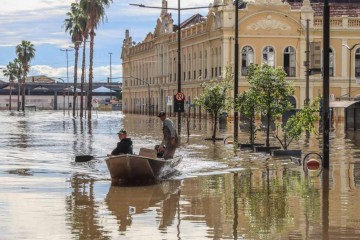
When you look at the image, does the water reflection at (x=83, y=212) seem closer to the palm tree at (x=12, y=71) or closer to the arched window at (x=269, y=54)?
the arched window at (x=269, y=54)

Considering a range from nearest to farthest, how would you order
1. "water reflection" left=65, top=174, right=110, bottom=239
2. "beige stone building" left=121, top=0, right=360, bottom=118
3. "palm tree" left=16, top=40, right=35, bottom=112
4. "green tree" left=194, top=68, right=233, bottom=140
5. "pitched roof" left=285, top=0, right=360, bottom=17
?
"water reflection" left=65, top=174, right=110, bottom=239 < "green tree" left=194, top=68, right=233, bottom=140 < "beige stone building" left=121, top=0, right=360, bottom=118 < "pitched roof" left=285, top=0, right=360, bottom=17 < "palm tree" left=16, top=40, right=35, bottom=112

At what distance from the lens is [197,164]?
2867 cm

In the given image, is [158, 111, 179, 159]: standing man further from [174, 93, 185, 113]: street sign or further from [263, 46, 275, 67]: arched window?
[263, 46, 275, 67]: arched window

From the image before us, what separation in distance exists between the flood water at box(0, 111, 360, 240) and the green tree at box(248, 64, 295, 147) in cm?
516

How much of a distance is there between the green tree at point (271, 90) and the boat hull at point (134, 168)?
13.5m

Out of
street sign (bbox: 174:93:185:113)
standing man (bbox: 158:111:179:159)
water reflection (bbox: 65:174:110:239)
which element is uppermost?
street sign (bbox: 174:93:185:113)

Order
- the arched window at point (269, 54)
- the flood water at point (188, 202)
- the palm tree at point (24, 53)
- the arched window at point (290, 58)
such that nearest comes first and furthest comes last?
1. the flood water at point (188, 202)
2. the arched window at point (269, 54)
3. the arched window at point (290, 58)
4. the palm tree at point (24, 53)

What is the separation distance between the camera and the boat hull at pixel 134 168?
67.3 feet

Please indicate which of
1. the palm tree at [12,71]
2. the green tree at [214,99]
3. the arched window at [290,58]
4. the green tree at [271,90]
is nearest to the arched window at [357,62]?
the arched window at [290,58]

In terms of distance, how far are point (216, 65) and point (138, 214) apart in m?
77.4

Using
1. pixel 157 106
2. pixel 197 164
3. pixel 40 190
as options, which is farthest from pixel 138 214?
pixel 157 106

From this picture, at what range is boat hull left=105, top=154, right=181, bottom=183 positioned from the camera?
20516 millimetres

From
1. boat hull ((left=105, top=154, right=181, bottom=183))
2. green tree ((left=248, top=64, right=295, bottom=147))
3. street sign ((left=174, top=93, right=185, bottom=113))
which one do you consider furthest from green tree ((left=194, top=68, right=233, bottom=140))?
boat hull ((left=105, top=154, right=181, bottom=183))

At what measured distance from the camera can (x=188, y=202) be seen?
695 inches
